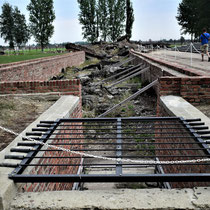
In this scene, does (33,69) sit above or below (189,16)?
below

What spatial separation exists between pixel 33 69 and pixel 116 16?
4662 centimetres

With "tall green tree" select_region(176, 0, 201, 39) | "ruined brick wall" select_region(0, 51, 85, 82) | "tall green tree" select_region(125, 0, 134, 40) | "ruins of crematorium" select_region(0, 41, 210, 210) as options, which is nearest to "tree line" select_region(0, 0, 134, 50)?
"tall green tree" select_region(125, 0, 134, 40)

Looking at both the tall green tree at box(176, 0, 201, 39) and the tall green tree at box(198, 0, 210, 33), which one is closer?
the tall green tree at box(198, 0, 210, 33)

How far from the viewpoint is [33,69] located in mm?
12023

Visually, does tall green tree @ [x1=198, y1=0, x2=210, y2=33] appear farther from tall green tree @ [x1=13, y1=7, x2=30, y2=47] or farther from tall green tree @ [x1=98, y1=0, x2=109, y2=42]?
tall green tree @ [x1=13, y1=7, x2=30, y2=47]

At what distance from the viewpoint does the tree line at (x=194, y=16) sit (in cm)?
4875

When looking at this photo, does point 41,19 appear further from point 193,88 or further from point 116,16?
point 193,88

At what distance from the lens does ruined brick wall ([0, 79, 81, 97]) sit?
5527mm

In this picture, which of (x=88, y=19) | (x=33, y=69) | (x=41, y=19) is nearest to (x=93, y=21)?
(x=88, y=19)

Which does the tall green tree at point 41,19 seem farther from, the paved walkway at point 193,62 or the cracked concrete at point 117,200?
the cracked concrete at point 117,200

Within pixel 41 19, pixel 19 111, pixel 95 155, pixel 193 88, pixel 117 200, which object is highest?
pixel 41 19

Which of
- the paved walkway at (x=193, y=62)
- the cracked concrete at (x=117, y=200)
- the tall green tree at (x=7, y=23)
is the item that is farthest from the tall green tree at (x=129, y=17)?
the cracked concrete at (x=117, y=200)

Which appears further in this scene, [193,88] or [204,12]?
[204,12]

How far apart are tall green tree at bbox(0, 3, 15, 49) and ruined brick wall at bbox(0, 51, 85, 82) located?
39514 millimetres
